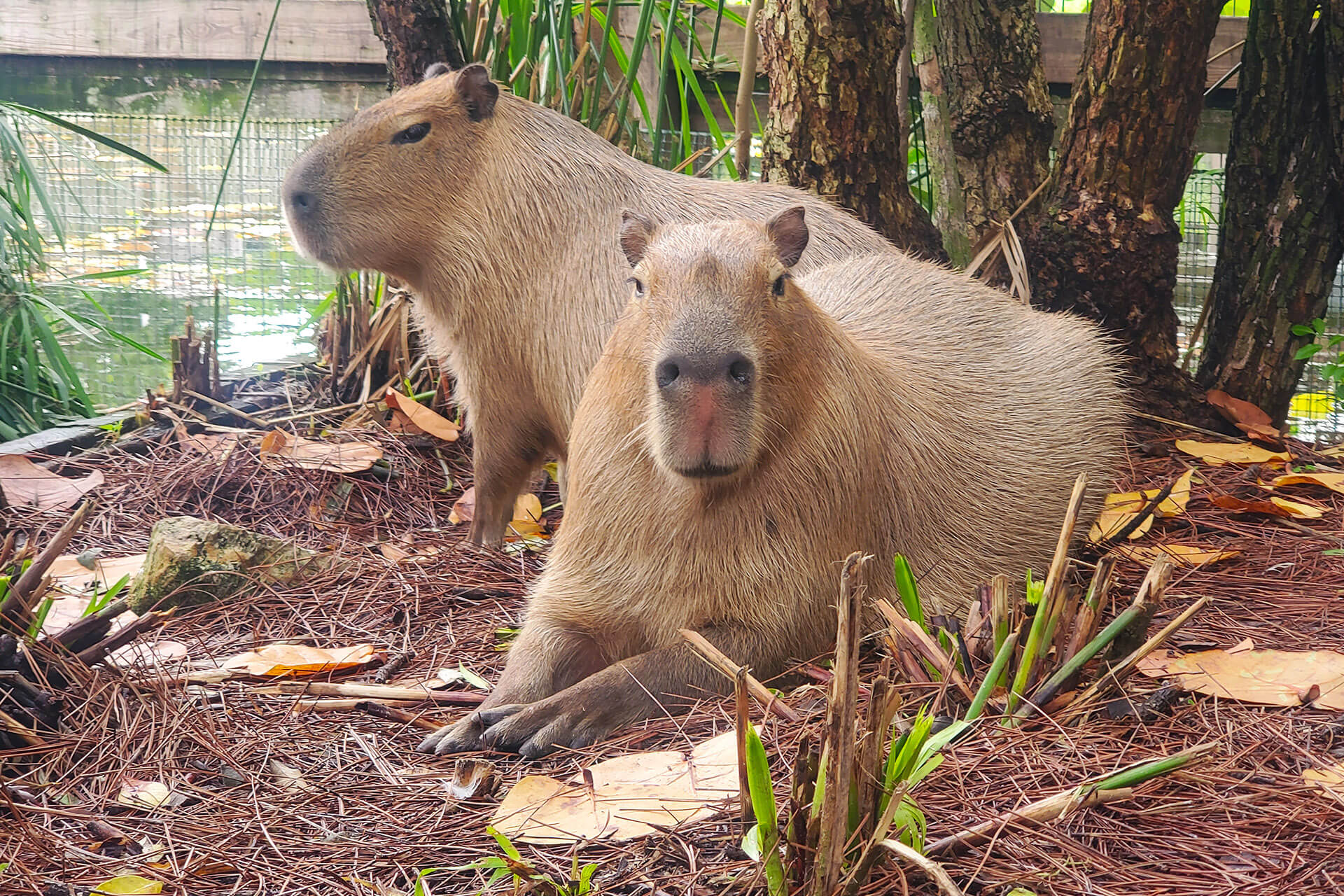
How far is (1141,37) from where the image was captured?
368cm

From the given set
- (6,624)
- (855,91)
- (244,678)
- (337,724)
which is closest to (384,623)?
(244,678)

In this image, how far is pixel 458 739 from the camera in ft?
7.20

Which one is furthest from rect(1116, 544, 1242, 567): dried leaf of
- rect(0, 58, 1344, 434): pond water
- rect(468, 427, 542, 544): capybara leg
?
rect(0, 58, 1344, 434): pond water

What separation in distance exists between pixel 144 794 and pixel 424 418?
2.47 m

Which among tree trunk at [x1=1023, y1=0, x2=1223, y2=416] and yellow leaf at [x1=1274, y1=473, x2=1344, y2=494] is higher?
tree trunk at [x1=1023, y1=0, x2=1223, y2=416]

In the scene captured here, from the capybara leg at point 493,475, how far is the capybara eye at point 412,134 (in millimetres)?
866

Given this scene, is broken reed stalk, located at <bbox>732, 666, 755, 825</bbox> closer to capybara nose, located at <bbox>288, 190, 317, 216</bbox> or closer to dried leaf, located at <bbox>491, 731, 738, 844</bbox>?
dried leaf, located at <bbox>491, 731, 738, 844</bbox>

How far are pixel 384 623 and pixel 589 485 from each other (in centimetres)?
80

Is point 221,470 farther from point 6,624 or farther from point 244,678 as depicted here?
point 6,624

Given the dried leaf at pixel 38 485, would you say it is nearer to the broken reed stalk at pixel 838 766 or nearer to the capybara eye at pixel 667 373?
the capybara eye at pixel 667 373

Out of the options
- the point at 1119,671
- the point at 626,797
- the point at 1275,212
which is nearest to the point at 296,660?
the point at 626,797

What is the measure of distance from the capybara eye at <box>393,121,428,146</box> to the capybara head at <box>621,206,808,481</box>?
4.77 ft

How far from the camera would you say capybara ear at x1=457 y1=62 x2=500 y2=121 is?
3.61 metres

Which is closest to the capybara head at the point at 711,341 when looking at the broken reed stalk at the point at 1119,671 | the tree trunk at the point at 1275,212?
the broken reed stalk at the point at 1119,671
